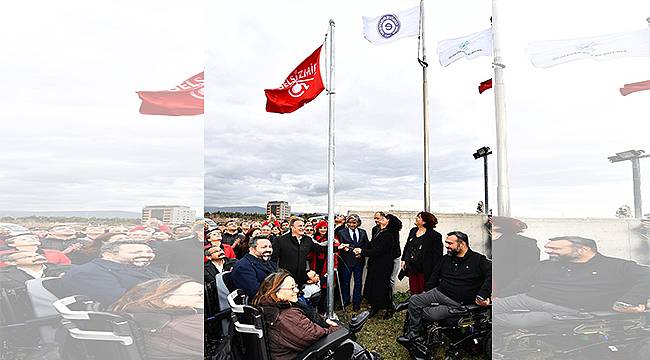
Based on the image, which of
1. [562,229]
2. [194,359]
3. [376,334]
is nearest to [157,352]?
[194,359]

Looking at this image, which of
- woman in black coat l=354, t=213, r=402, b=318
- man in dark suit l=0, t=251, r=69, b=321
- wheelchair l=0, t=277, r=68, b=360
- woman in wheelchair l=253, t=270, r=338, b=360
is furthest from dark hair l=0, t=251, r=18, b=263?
woman in black coat l=354, t=213, r=402, b=318

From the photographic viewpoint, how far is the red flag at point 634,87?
2.46 m

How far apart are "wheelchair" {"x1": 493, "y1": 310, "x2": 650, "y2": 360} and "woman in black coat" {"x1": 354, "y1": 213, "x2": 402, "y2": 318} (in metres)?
3.44

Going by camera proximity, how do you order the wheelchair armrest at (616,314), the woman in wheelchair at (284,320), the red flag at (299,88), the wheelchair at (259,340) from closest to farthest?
the wheelchair armrest at (616,314) < the wheelchair at (259,340) < the woman in wheelchair at (284,320) < the red flag at (299,88)

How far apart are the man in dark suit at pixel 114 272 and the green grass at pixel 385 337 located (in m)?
3.11

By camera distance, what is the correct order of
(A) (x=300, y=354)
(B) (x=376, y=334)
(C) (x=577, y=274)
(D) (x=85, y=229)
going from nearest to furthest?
(D) (x=85, y=229) < (C) (x=577, y=274) < (A) (x=300, y=354) < (B) (x=376, y=334)

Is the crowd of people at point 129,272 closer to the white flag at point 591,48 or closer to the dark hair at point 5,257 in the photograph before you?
the dark hair at point 5,257

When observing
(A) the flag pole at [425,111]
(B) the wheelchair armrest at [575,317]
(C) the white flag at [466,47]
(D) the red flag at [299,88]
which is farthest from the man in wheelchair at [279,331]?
(C) the white flag at [466,47]

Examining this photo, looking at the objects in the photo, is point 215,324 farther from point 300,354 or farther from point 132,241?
point 132,241

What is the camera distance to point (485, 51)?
684 centimetres

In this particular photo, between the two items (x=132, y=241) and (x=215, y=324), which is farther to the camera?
(x=215, y=324)

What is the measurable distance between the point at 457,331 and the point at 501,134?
2250 millimetres

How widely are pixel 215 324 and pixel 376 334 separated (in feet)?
7.25

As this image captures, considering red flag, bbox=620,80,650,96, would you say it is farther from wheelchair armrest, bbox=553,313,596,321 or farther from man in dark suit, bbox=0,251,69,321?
man in dark suit, bbox=0,251,69,321
